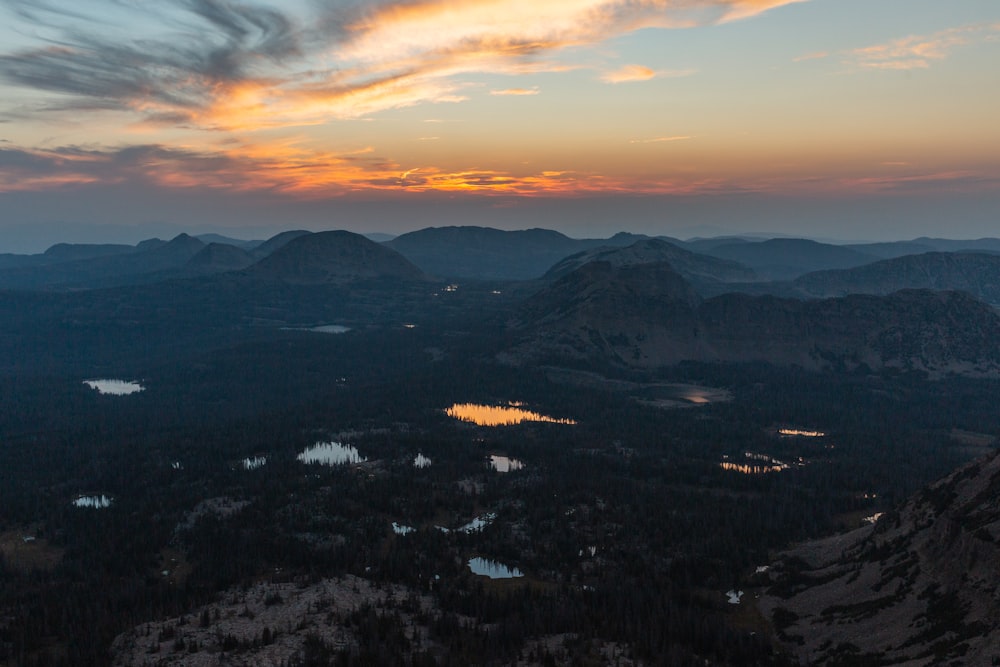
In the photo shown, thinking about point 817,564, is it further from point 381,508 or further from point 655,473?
point 381,508

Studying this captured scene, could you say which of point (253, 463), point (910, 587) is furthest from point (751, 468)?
point (253, 463)

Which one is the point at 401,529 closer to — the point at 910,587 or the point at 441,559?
the point at 441,559

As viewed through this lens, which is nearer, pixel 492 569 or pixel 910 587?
pixel 910 587

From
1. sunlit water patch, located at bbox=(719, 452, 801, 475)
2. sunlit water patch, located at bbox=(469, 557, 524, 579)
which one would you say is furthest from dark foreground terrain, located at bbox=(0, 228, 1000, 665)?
sunlit water patch, located at bbox=(719, 452, 801, 475)

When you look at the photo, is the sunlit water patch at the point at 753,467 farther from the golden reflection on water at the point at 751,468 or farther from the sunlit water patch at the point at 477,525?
the sunlit water patch at the point at 477,525

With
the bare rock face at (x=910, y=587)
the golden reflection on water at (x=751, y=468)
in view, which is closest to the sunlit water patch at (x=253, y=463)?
the golden reflection on water at (x=751, y=468)

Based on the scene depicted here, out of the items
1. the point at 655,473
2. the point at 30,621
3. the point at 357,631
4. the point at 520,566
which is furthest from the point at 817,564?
the point at 30,621

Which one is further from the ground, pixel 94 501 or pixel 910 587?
pixel 910 587
